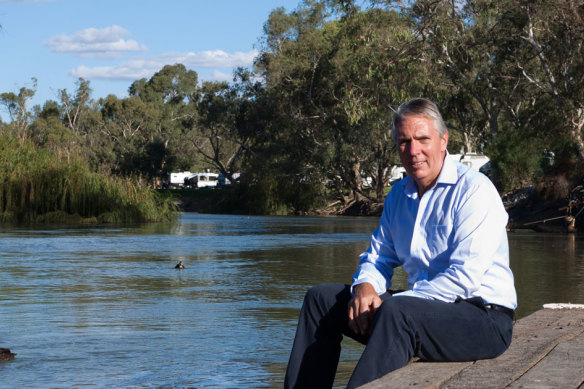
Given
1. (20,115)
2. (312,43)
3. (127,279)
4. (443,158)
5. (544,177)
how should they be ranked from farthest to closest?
1. (20,115)
2. (312,43)
3. (544,177)
4. (127,279)
5. (443,158)

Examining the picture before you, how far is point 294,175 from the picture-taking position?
44.2 metres

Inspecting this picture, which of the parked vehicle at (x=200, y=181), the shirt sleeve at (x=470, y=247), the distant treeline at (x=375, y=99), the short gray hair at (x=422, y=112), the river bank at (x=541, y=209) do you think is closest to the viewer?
the shirt sleeve at (x=470, y=247)

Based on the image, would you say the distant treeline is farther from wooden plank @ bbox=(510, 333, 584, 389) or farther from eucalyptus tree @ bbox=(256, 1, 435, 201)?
wooden plank @ bbox=(510, 333, 584, 389)

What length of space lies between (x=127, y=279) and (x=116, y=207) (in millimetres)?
17702

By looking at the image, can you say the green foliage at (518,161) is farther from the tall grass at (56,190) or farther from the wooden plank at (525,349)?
the wooden plank at (525,349)

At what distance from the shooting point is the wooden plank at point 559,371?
10.3 ft

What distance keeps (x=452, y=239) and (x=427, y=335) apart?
1.48 ft

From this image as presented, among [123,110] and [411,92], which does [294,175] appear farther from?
[123,110]

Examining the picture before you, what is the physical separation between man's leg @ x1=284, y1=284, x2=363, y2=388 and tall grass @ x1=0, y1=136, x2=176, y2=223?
2498cm

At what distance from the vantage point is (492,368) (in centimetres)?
347

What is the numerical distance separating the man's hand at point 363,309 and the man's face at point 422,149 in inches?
20.6

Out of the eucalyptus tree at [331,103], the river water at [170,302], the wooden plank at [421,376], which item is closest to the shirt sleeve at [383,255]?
the wooden plank at [421,376]

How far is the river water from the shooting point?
20.2 feet

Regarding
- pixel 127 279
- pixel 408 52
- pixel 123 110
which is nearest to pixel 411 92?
pixel 408 52
